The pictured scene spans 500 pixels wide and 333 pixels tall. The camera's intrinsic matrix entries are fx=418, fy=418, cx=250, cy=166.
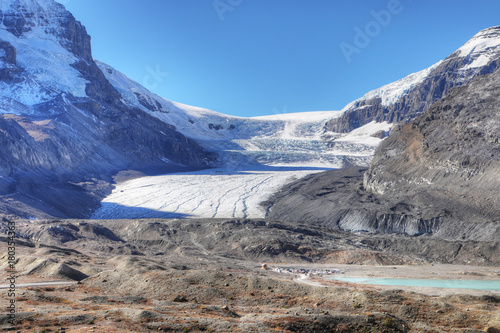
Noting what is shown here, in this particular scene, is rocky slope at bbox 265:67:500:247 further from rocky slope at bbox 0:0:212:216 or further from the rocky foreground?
rocky slope at bbox 0:0:212:216

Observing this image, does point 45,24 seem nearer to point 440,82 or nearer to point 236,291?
point 440,82

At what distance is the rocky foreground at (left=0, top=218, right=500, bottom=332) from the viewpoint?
14898 mm

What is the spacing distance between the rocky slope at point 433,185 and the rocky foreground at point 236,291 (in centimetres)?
403

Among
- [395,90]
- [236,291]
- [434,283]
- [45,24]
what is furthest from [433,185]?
[395,90]

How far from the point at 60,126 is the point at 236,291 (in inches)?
3589

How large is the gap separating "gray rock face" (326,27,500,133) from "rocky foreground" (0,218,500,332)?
125 meters

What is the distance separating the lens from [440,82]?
159625mm

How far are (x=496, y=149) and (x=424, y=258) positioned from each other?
17444mm

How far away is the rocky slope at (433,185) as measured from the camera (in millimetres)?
46344

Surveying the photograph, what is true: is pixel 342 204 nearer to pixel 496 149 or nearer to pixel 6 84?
pixel 496 149

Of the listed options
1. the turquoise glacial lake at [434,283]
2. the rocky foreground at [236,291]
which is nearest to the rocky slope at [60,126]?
the rocky foreground at [236,291]

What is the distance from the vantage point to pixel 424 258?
4191 cm

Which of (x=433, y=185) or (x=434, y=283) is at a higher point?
(x=433, y=185)

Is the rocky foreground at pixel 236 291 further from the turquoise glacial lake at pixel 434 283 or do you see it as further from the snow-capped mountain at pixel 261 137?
the snow-capped mountain at pixel 261 137
